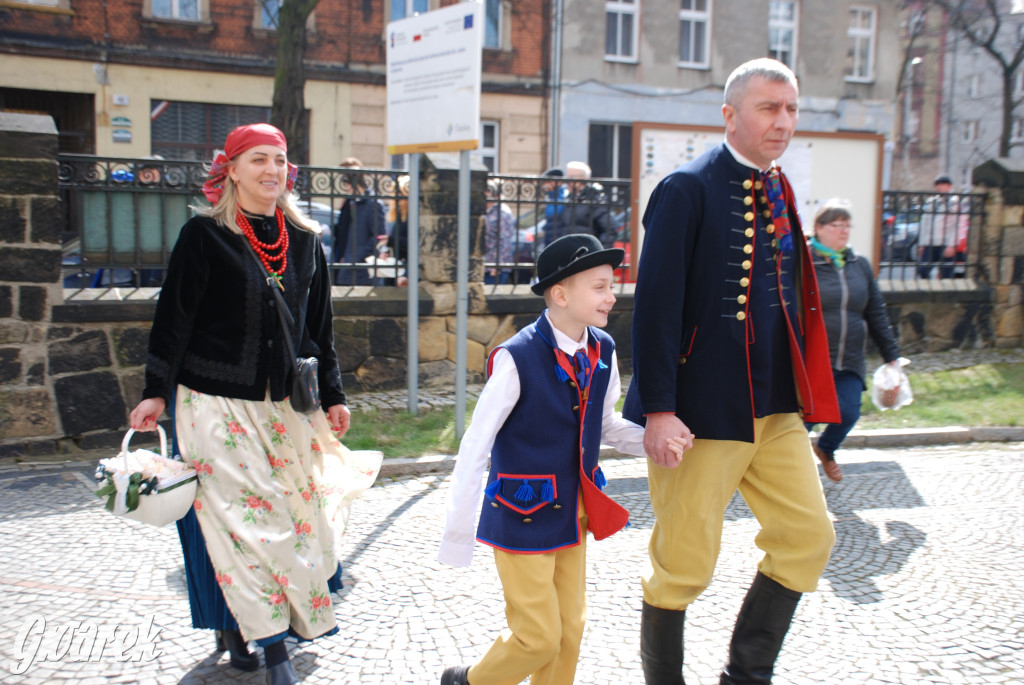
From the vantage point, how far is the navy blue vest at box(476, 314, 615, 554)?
264cm

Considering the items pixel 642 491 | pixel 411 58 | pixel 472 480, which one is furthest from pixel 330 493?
pixel 411 58

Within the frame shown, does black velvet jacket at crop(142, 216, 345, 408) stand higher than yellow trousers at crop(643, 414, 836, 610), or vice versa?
black velvet jacket at crop(142, 216, 345, 408)

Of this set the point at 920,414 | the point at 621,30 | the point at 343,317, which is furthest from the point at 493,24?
the point at 920,414

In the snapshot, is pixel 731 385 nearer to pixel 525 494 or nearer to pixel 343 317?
→ pixel 525 494

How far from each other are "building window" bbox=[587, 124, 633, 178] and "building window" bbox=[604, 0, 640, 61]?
167 centimetres

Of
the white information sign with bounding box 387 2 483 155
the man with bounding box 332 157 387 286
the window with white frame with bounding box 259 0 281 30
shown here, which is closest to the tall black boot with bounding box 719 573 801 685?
the white information sign with bounding box 387 2 483 155

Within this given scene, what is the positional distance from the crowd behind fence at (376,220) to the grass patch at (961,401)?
1.70m

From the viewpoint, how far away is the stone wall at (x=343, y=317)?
6.42m

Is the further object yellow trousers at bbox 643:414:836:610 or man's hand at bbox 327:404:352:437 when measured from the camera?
man's hand at bbox 327:404:352:437

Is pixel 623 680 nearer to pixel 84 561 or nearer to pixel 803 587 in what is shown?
pixel 803 587

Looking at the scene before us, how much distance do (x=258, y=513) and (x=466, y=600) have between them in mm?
1171

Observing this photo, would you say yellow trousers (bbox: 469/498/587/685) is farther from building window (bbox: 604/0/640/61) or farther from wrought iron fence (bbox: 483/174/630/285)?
building window (bbox: 604/0/640/61)

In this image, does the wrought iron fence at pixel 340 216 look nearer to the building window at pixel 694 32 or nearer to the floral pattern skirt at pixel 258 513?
the floral pattern skirt at pixel 258 513

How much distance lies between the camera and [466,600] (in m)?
3.96
